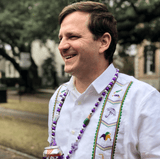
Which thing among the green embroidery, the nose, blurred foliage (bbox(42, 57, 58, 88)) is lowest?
blurred foliage (bbox(42, 57, 58, 88))

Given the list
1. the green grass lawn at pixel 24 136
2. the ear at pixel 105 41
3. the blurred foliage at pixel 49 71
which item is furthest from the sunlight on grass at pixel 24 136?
the blurred foliage at pixel 49 71

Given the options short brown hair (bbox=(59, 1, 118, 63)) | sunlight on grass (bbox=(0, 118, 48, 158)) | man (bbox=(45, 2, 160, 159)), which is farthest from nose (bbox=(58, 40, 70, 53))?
sunlight on grass (bbox=(0, 118, 48, 158))

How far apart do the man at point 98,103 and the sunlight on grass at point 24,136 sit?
3546 mm

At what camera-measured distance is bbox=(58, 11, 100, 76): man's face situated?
4.35 feet

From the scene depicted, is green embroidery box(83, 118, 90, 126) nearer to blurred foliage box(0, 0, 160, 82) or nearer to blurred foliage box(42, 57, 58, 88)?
blurred foliage box(0, 0, 160, 82)

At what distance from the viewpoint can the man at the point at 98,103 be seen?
3.89ft

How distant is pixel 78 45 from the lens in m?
1.31

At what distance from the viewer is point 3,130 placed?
639 centimetres

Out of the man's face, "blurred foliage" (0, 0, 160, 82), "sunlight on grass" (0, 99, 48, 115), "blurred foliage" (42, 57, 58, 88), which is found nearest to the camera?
the man's face

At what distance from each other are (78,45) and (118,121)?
53 centimetres

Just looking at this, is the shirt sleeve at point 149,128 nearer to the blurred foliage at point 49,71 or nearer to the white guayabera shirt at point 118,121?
the white guayabera shirt at point 118,121

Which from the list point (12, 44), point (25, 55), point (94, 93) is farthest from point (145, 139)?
point (12, 44)

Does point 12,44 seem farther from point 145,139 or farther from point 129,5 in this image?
point 145,139

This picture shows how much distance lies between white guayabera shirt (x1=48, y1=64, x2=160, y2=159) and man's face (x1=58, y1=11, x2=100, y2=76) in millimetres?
141
